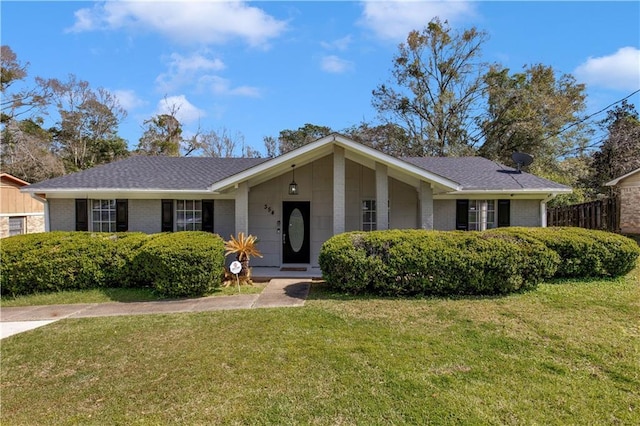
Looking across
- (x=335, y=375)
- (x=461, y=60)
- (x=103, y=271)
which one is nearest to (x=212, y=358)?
(x=335, y=375)

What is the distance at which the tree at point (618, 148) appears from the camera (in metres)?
17.8

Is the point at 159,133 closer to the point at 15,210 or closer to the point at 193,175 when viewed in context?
the point at 15,210

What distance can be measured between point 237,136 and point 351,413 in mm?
34563

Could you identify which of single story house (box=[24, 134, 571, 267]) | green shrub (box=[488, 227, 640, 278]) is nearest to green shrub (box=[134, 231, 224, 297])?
single story house (box=[24, 134, 571, 267])

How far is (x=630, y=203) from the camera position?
1419 cm

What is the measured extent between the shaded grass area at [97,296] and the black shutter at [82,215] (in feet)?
9.48

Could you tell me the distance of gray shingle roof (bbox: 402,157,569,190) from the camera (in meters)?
10.8

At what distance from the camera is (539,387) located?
398 cm

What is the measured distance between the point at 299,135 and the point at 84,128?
66.5 ft

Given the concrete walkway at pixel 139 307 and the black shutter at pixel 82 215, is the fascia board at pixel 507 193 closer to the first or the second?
the concrete walkway at pixel 139 307

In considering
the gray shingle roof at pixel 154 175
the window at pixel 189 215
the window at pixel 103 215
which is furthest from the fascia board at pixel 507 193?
the window at pixel 103 215

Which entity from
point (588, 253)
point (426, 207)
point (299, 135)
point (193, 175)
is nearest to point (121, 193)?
point (193, 175)

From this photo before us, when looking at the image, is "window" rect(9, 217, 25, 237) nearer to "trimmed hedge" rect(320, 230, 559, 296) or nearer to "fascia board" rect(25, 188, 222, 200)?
"fascia board" rect(25, 188, 222, 200)

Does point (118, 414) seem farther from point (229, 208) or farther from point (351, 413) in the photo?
point (229, 208)
